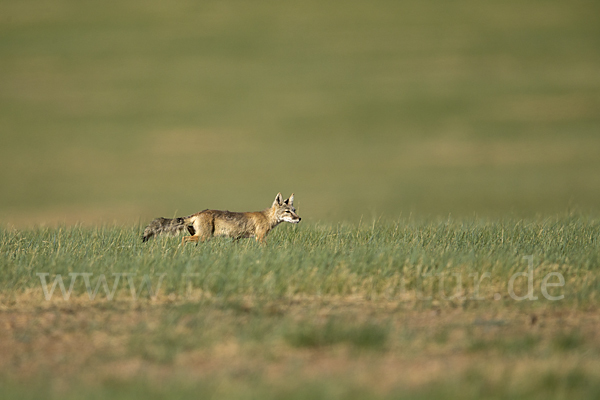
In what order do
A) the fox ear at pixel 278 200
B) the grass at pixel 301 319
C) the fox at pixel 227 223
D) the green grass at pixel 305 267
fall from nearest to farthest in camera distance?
the grass at pixel 301 319 < the green grass at pixel 305 267 < the fox at pixel 227 223 < the fox ear at pixel 278 200

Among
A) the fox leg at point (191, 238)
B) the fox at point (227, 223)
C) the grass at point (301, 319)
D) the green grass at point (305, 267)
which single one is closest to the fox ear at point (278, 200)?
the fox at point (227, 223)

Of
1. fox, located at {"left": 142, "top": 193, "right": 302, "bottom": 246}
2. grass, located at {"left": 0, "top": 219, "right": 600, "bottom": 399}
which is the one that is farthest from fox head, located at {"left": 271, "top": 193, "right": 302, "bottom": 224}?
grass, located at {"left": 0, "top": 219, "right": 600, "bottom": 399}

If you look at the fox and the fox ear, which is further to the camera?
the fox ear

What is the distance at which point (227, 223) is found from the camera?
1501 centimetres

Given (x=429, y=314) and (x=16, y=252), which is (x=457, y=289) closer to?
(x=429, y=314)

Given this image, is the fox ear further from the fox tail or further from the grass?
the fox tail

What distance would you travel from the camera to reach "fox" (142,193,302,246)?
14867mm

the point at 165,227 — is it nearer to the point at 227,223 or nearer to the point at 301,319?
the point at 227,223

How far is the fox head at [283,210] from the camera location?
15.1 meters

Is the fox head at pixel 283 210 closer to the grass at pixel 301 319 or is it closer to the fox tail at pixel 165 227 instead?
the grass at pixel 301 319

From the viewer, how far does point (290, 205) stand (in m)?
15.4

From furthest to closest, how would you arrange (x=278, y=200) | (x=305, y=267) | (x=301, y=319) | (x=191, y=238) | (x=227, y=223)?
(x=278, y=200), (x=227, y=223), (x=191, y=238), (x=305, y=267), (x=301, y=319)

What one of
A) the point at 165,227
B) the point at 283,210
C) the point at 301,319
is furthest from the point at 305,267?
the point at 165,227

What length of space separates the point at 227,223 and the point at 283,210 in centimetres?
125
